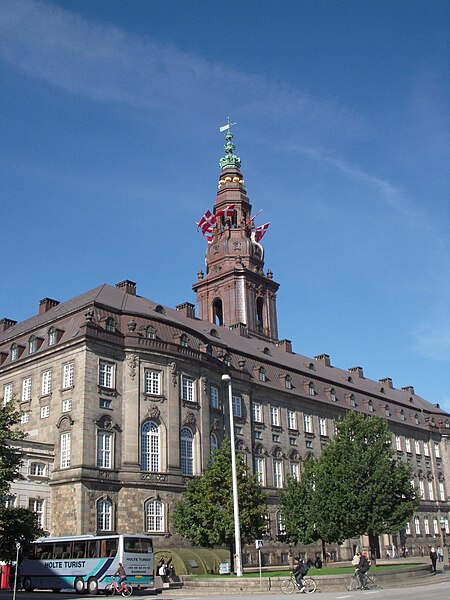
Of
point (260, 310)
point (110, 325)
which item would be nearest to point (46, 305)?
point (110, 325)

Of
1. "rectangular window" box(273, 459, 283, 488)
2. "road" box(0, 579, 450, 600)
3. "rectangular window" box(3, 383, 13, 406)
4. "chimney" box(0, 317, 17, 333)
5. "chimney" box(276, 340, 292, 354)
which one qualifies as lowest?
"road" box(0, 579, 450, 600)

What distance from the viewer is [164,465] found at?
5616 cm

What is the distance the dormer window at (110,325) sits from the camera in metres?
57.0

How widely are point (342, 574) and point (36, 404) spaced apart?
1221 inches

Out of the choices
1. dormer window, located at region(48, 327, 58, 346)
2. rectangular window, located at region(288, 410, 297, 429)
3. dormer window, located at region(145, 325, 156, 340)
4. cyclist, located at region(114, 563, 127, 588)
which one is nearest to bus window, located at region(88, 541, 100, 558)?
cyclist, located at region(114, 563, 127, 588)

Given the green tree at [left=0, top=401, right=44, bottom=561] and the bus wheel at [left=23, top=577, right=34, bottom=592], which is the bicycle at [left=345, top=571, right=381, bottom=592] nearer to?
the green tree at [left=0, top=401, right=44, bottom=561]

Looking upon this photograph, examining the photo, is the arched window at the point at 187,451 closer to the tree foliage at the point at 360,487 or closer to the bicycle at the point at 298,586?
the tree foliage at the point at 360,487

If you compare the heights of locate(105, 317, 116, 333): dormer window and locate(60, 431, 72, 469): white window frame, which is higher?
locate(105, 317, 116, 333): dormer window

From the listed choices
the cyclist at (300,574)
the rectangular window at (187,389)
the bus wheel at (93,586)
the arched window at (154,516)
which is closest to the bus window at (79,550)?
the bus wheel at (93,586)

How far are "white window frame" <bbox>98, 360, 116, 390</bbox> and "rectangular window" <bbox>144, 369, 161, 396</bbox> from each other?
276 centimetres

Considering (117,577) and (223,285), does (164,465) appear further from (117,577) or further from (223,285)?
(223,285)

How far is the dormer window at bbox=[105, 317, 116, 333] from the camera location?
57.0 metres

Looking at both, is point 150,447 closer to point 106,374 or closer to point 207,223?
point 106,374

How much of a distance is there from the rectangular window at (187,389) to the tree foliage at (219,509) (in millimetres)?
9612
